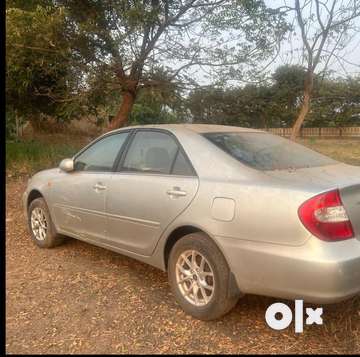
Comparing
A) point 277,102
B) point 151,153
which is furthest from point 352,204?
point 277,102

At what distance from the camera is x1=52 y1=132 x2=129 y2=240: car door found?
4.34 meters

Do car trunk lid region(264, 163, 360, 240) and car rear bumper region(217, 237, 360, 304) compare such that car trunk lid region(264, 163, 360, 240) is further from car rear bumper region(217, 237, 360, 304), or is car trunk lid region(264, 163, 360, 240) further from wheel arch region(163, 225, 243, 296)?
wheel arch region(163, 225, 243, 296)

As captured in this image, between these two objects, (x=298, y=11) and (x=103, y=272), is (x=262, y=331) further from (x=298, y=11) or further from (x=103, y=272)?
(x=298, y=11)

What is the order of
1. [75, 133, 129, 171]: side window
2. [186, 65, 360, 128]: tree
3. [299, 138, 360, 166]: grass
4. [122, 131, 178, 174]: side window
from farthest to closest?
[299, 138, 360, 166]: grass
[186, 65, 360, 128]: tree
[75, 133, 129, 171]: side window
[122, 131, 178, 174]: side window

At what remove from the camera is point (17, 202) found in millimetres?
8203

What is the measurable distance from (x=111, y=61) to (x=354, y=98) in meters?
21.6

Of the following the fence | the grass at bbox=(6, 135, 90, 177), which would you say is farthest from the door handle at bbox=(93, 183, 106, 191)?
the fence

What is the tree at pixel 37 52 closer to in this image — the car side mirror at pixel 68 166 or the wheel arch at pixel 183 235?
the car side mirror at pixel 68 166

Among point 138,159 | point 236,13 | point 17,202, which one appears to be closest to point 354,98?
point 236,13

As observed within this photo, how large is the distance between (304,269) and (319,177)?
0.75 meters

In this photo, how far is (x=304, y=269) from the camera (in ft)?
9.11

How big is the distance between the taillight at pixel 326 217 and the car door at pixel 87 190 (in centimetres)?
209

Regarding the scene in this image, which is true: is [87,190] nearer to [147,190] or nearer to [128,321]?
[147,190]

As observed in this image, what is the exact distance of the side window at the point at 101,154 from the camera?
4.46 metres
